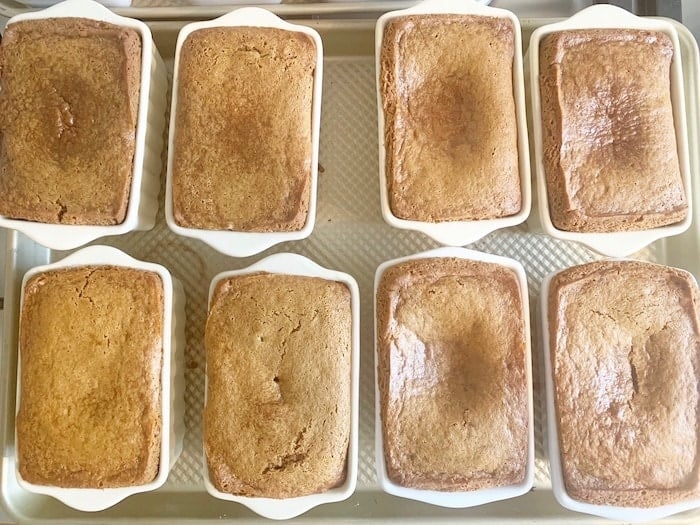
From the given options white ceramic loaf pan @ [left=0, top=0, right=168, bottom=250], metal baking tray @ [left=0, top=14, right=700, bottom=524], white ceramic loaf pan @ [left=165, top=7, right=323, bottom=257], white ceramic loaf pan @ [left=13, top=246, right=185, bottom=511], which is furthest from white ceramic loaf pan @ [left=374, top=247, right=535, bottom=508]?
white ceramic loaf pan @ [left=0, top=0, right=168, bottom=250]

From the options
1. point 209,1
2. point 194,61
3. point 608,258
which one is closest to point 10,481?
point 194,61

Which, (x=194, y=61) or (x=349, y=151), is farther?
(x=349, y=151)

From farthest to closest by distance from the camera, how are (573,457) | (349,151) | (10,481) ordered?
(349,151), (10,481), (573,457)

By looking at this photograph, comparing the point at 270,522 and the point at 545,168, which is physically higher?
the point at 545,168

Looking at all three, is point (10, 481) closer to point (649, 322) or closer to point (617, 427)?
point (617, 427)

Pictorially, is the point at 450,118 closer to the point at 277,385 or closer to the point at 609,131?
the point at 609,131

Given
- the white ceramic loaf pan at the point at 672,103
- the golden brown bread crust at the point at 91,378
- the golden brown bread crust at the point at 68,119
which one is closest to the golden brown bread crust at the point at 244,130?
the golden brown bread crust at the point at 68,119

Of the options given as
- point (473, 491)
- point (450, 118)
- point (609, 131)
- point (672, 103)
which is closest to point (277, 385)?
point (473, 491)

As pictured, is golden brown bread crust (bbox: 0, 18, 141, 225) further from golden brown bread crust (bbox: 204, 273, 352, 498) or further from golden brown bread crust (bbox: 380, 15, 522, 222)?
golden brown bread crust (bbox: 380, 15, 522, 222)
